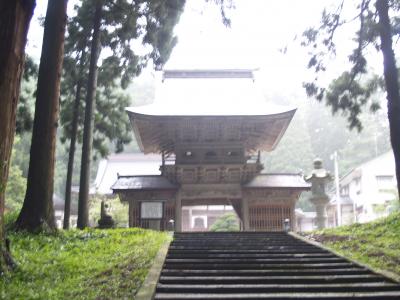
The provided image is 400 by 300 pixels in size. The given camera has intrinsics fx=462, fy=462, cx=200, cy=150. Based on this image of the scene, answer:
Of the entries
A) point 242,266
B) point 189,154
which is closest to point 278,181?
point 189,154

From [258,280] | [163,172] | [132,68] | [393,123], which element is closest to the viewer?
[258,280]

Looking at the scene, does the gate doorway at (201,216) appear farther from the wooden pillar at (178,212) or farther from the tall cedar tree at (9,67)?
the tall cedar tree at (9,67)


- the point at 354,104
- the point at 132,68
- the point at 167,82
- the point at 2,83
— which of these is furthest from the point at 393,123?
the point at 167,82

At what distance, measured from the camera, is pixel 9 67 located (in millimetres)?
6059

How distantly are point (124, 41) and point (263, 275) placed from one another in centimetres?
1004

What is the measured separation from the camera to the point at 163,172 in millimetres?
18641

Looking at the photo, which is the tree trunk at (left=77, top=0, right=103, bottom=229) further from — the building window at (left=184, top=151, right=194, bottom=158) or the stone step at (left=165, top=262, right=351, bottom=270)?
the building window at (left=184, top=151, right=194, bottom=158)

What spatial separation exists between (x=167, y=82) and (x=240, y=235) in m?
12.9

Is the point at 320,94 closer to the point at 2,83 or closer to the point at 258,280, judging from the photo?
the point at 258,280

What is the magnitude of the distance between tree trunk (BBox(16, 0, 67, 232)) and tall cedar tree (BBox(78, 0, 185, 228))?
2.89 metres

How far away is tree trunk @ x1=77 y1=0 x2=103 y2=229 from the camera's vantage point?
12547mm

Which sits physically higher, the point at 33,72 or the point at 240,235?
the point at 33,72

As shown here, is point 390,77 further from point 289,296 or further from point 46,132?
point 46,132

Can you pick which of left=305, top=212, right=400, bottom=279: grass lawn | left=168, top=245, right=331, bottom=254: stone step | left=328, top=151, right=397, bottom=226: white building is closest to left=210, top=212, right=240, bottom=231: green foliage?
left=328, top=151, right=397, bottom=226: white building
